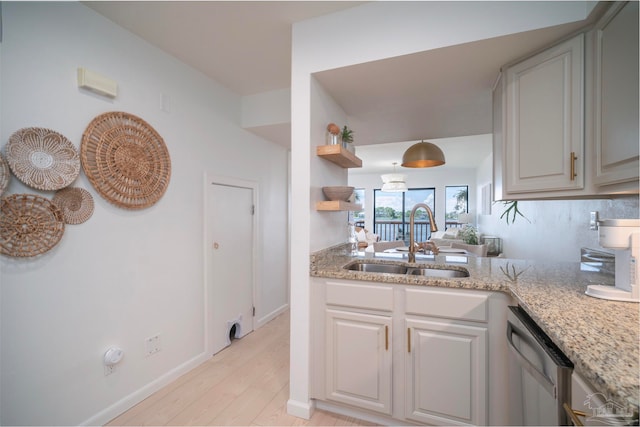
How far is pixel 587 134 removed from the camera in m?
1.40

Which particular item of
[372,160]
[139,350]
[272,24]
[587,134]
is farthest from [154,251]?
[372,160]

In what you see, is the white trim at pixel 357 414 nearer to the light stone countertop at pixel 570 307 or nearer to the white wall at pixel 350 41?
the white wall at pixel 350 41

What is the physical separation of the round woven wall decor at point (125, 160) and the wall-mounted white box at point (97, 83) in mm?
133

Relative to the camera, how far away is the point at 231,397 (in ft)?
6.58

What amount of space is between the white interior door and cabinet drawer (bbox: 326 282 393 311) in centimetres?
137

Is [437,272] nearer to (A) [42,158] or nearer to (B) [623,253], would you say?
(B) [623,253]

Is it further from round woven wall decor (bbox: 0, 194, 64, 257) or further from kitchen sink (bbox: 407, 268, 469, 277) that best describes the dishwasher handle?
round woven wall decor (bbox: 0, 194, 64, 257)

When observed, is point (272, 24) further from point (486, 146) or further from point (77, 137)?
point (486, 146)

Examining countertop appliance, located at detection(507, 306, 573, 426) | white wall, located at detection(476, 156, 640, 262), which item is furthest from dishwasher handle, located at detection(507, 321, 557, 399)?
white wall, located at detection(476, 156, 640, 262)

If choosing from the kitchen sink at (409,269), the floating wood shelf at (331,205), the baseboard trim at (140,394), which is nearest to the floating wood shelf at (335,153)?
the floating wood shelf at (331,205)

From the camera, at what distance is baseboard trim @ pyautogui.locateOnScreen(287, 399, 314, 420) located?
5.89 feet

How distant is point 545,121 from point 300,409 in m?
2.23

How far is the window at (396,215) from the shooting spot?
8.79 m

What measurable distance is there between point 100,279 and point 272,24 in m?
1.95
